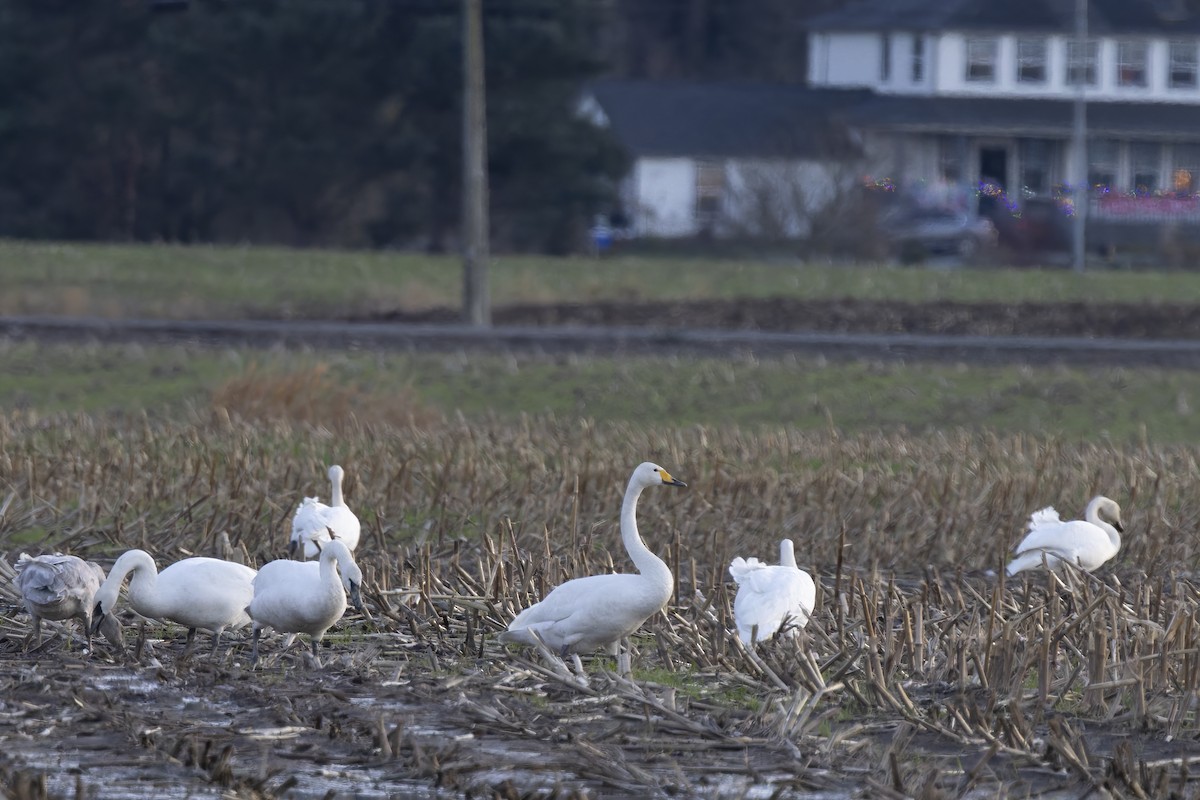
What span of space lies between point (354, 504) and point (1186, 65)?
41567mm

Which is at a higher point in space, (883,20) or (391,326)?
(883,20)

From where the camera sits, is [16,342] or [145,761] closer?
[145,761]

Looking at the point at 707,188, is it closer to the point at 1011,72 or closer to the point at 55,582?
the point at 1011,72

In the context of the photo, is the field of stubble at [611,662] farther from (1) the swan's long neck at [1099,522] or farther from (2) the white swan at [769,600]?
(1) the swan's long neck at [1099,522]

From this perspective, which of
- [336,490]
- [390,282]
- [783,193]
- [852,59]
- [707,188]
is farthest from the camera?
[852,59]

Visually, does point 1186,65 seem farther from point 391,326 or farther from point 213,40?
point 391,326

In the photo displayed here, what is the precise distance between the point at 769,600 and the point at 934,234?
3611cm

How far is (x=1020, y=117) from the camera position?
4788 cm

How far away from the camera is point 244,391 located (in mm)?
16906

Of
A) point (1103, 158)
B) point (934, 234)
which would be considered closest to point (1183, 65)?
point (1103, 158)

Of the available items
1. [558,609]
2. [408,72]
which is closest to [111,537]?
[558,609]

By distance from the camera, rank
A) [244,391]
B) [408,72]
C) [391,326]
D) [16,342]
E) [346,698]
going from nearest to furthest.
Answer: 1. [346,698]
2. [244,391]
3. [16,342]
4. [391,326]
5. [408,72]

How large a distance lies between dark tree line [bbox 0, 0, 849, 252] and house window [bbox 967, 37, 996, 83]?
29.9 feet

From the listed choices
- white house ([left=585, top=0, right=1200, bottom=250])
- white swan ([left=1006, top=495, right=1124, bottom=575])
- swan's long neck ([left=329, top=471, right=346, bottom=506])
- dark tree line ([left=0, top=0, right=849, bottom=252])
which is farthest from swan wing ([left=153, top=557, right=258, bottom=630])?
dark tree line ([left=0, top=0, right=849, bottom=252])
